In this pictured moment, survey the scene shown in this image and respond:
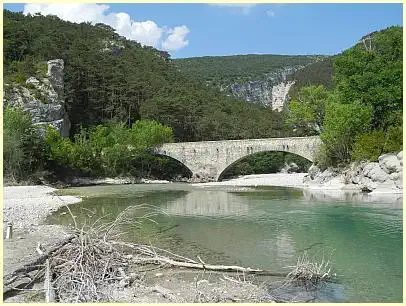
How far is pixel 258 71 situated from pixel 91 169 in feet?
361

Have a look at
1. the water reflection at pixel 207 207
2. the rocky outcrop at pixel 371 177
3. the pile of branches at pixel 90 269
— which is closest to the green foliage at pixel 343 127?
the rocky outcrop at pixel 371 177

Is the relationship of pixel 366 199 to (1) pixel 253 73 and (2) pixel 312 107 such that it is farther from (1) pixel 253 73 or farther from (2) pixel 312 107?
(1) pixel 253 73

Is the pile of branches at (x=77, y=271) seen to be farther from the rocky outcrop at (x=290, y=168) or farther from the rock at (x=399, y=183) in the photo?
the rocky outcrop at (x=290, y=168)

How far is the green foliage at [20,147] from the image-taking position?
38.2 metres

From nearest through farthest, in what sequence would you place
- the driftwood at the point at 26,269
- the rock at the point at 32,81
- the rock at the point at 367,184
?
the driftwood at the point at 26,269, the rock at the point at 367,184, the rock at the point at 32,81

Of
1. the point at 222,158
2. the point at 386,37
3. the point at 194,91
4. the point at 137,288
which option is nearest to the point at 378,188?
the point at 386,37

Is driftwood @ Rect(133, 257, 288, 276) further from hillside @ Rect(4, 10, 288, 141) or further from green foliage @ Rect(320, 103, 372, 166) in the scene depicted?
hillside @ Rect(4, 10, 288, 141)

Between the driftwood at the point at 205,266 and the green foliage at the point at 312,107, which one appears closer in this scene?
the driftwood at the point at 205,266

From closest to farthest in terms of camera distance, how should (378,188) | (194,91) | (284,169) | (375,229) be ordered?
(375,229)
(378,188)
(284,169)
(194,91)

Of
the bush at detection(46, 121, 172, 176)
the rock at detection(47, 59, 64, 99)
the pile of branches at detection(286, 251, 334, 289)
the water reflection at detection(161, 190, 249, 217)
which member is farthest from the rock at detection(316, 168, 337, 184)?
the rock at detection(47, 59, 64, 99)

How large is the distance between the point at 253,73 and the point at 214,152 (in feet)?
338

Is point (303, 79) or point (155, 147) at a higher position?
point (303, 79)

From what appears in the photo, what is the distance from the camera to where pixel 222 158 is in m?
52.2

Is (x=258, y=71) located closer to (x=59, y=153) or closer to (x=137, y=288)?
(x=59, y=153)
